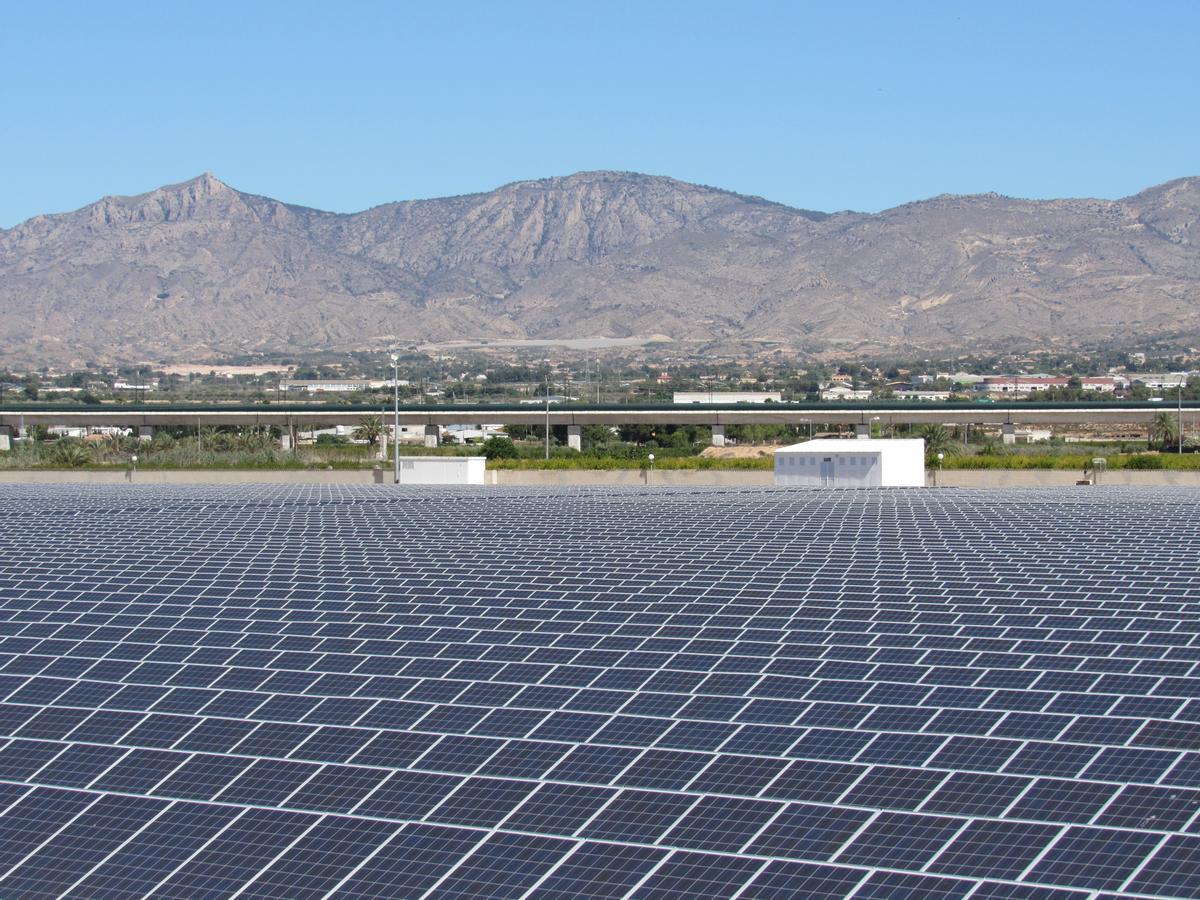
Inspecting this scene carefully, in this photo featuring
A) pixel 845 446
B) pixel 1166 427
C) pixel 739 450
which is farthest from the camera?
pixel 739 450

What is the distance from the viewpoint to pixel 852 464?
63.0 metres

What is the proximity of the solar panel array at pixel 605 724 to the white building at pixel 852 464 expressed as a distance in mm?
34003

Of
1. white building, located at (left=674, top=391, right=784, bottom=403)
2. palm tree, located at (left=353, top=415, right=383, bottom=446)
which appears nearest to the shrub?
palm tree, located at (left=353, top=415, right=383, bottom=446)

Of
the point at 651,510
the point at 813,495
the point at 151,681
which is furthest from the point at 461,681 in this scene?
the point at 813,495

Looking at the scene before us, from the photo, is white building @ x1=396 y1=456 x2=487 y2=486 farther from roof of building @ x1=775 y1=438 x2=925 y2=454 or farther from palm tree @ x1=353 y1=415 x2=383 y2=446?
palm tree @ x1=353 y1=415 x2=383 y2=446

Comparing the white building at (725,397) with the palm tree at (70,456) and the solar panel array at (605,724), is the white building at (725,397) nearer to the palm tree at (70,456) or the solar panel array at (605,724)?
the palm tree at (70,456)

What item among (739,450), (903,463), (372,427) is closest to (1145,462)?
(903,463)

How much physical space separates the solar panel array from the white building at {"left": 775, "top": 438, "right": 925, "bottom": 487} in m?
34.0

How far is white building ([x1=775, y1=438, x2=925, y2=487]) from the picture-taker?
2464 inches

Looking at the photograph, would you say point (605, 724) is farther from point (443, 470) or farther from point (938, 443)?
point (938, 443)

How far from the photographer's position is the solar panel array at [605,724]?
13758mm

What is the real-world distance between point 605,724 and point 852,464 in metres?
47.2

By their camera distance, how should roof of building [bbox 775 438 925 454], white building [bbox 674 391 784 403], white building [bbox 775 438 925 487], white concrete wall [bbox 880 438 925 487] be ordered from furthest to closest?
white building [bbox 674 391 784 403] < roof of building [bbox 775 438 925 454] < white concrete wall [bbox 880 438 925 487] < white building [bbox 775 438 925 487]

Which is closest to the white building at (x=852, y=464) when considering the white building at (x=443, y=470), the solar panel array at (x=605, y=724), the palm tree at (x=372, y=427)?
the white building at (x=443, y=470)
